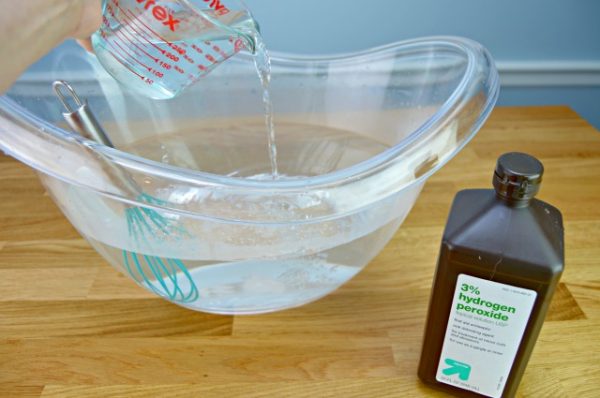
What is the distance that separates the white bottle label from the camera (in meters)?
0.34

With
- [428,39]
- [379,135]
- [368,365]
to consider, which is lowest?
[368,365]

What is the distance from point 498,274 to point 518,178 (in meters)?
0.06

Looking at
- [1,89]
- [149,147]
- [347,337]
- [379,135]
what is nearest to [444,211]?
[379,135]

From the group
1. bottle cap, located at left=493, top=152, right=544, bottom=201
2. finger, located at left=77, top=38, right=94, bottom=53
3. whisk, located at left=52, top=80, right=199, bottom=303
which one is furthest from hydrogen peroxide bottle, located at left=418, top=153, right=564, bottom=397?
finger, located at left=77, top=38, right=94, bottom=53

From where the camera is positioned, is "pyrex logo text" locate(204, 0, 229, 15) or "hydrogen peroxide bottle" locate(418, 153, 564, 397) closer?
"hydrogen peroxide bottle" locate(418, 153, 564, 397)

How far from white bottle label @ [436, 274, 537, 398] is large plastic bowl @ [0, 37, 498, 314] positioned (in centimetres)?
9

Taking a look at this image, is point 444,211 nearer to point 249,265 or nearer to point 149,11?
point 249,265

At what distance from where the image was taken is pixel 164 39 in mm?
416

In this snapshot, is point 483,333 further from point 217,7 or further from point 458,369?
point 217,7

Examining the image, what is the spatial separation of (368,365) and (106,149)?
0.27m

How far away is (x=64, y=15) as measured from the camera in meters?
0.32

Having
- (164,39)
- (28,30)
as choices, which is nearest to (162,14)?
(164,39)

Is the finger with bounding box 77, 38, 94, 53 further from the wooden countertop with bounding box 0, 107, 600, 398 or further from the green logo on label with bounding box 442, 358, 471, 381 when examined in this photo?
the green logo on label with bounding box 442, 358, 471, 381

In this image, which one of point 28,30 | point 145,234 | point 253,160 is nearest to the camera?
point 28,30
